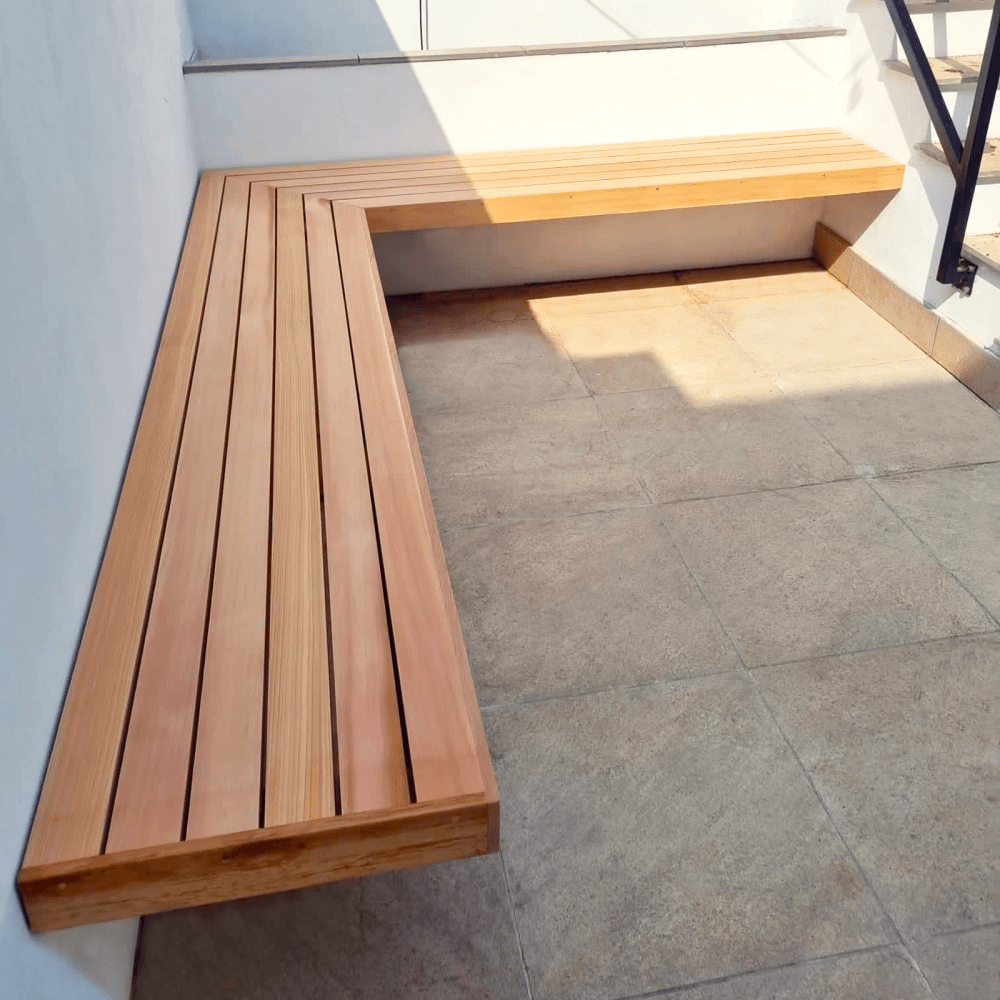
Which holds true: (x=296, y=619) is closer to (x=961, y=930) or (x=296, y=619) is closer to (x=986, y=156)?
(x=961, y=930)

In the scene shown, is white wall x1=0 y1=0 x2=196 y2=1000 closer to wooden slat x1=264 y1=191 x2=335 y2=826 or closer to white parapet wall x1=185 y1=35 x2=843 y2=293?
wooden slat x1=264 y1=191 x2=335 y2=826

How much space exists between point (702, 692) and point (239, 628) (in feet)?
3.30

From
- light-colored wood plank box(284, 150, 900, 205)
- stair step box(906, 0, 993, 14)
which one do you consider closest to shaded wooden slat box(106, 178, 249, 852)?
light-colored wood plank box(284, 150, 900, 205)

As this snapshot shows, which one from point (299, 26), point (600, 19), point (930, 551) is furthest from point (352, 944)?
point (600, 19)

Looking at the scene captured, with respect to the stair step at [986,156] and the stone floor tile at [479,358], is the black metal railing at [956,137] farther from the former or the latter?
the stone floor tile at [479,358]

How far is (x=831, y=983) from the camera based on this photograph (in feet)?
5.04

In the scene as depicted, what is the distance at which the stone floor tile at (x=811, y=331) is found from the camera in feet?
11.2

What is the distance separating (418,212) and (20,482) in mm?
2295

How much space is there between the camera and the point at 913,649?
2172mm

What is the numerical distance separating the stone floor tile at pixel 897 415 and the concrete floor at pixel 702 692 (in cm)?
1

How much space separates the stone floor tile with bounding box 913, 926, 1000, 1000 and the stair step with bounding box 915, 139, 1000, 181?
7.67ft

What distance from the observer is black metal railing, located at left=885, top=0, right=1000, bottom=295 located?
113 inches

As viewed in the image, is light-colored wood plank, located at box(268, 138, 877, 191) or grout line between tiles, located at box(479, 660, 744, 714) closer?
grout line between tiles, located at box(479, 660, 744, 714)

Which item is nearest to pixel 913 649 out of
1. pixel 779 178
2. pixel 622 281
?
pixel 779 178
